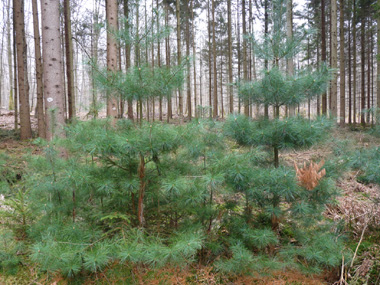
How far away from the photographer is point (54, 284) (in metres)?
2.75

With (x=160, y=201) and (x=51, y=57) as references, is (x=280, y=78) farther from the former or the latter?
(x=51, y=57)

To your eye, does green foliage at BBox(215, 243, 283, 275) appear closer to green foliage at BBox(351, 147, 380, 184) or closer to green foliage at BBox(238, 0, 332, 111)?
green foliage at BBox(351, 147, 380, 184)

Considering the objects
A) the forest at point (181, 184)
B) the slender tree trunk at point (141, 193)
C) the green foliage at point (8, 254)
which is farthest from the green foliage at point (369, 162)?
the green foliage at point (8, 254)

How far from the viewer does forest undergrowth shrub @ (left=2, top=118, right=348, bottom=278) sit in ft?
8.14

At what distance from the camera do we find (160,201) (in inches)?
129

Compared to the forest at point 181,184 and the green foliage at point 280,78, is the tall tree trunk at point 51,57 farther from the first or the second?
the green foliage at point 280,78

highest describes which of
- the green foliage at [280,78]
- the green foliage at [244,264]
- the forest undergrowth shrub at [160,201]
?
the green foliage at [280,78]

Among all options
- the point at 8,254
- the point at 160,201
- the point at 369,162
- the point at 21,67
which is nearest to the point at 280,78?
the point at 369,162

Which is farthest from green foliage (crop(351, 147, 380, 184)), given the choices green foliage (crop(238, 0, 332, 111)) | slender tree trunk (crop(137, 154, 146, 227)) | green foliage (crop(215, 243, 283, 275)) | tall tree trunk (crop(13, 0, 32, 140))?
tall tree trunk (crop(13, 0, 32, 140))

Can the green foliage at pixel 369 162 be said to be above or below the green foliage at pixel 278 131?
below

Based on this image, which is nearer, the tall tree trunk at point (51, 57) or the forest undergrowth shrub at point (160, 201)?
the forest undergrowth shrub at point (160, 201)

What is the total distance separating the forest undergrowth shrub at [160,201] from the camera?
2.48 meters

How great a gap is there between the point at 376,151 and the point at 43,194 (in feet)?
13.6

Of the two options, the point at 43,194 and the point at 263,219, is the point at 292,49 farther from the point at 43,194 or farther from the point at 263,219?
the point at 43,194
